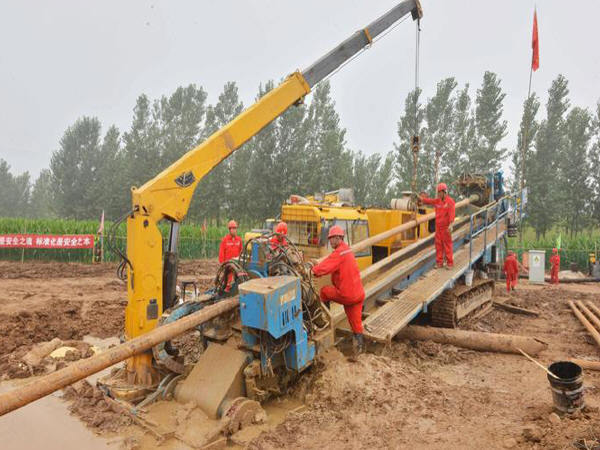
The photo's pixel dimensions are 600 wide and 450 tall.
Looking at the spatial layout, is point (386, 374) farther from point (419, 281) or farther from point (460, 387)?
point (419, 281)

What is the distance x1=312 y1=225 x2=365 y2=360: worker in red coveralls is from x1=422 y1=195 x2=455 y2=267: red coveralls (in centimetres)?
357

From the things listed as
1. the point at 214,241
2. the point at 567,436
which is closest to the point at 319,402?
the point at 567,436

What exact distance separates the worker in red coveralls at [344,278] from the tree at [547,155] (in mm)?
32989

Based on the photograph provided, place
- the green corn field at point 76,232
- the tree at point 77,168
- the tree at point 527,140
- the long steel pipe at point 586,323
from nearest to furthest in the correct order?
the long steel pipe at point 586,323
the green corn field at point 76,232
the tree at point 527,140
the tree at point 77,168

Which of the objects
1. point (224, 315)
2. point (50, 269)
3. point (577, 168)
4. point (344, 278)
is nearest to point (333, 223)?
point (344, 278)

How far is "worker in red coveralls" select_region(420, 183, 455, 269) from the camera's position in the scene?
8.30m

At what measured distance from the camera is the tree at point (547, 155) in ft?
111

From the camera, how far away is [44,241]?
18.2 m

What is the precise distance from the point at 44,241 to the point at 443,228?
16754 millimetres

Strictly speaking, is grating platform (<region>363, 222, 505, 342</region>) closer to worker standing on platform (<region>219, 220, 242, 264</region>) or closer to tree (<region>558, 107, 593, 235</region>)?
worker standing on platform (<region>219, 220, 242, 264</region>)

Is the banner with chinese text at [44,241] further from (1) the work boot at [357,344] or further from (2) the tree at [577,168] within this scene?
(2) the tree at [577,168]

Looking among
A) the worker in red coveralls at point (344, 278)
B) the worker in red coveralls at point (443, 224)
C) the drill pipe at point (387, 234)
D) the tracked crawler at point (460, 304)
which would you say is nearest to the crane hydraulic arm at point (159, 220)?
the worker in red coveralls at point (344, 278)

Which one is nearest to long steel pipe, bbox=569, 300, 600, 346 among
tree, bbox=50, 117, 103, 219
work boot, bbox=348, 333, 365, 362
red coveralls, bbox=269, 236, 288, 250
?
work boot, bbox=348, 333, 365, 362

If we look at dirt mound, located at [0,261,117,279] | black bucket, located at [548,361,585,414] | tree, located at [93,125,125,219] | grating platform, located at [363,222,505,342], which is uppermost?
tree, located at [93,125,125,219]
